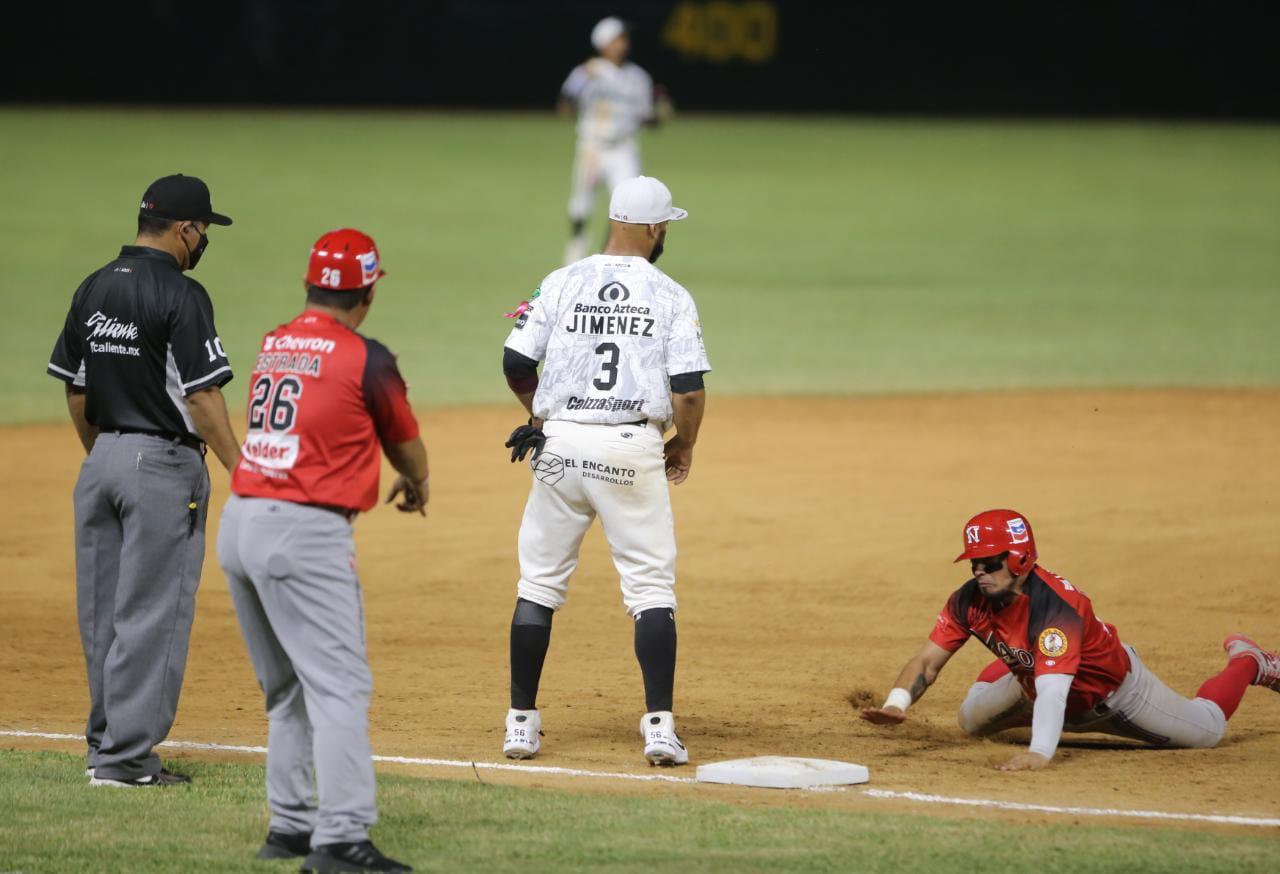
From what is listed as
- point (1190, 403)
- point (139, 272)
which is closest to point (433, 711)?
point (139, 272)

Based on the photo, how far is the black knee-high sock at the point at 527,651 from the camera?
7340 millimetres

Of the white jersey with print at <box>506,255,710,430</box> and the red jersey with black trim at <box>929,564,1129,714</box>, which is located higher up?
the white jersey with print at <box>506,255,710,430</box>

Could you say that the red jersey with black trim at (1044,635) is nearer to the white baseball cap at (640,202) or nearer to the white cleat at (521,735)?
the white cleat at (521,735)

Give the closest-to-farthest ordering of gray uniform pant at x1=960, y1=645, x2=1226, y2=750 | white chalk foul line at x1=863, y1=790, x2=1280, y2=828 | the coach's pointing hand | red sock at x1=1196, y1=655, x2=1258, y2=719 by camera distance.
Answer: the coach's pointing hand < white chalk foul line at x1=863, y1=790, x2=1280, y2=828 < gray uniform pant at x1=960, y1=645, x2=1226, y2=750 < red sock at x1=1196, y1=655, x2=1258, y2=719

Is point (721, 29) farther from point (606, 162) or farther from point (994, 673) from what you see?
point (994, 673)

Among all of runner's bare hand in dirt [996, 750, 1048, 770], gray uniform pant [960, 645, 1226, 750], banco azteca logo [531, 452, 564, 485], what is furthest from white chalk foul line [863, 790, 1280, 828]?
banco azteca logo [531, 452, 564, 485]

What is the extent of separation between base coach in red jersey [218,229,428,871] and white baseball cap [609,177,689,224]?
5.20 ft

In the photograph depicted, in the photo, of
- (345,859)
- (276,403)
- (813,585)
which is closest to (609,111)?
(813,585)

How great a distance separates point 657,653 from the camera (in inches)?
286

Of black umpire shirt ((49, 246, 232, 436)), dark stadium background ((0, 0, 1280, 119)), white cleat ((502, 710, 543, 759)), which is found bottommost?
white cleat ((502, 710, 543, 759))

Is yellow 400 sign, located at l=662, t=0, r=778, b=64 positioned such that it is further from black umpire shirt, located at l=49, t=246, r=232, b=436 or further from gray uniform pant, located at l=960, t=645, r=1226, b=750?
black umpire shirt, located at l=49, t=246, r=232, b=436

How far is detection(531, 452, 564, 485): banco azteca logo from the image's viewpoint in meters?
7.19

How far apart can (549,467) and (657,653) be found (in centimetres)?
84

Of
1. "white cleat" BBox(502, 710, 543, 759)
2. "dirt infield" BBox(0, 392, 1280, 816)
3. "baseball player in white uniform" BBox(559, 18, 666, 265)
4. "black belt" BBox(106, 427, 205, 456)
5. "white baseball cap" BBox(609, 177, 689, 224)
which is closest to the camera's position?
"black belt" BBox(106, 427, 205, 456)
